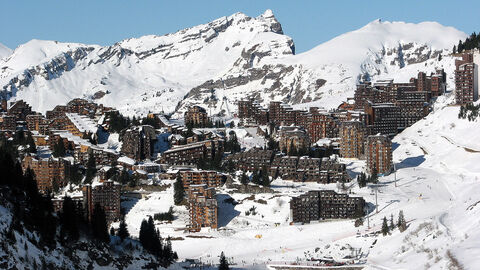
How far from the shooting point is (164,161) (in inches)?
5891

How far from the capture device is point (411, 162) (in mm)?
150250

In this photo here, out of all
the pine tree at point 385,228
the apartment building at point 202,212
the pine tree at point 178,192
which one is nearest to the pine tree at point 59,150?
the pine tree at point 178,192

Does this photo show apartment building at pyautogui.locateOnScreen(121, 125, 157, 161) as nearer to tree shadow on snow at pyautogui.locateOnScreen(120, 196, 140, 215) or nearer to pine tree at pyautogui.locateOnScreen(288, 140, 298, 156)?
tree shadow on snow at pyautogui.locateOnScreen(120, 196, 140, 215)

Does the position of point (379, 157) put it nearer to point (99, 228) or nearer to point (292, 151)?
point (292, 151)

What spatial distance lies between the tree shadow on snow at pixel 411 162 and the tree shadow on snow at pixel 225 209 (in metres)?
30.4

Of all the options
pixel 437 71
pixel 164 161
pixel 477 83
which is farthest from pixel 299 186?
pixel 437 71

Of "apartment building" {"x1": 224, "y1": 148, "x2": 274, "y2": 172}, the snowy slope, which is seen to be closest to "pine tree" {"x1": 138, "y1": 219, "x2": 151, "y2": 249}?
the snowy slope

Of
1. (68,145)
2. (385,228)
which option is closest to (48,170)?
(68,145)

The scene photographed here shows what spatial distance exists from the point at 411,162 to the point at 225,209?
119ft

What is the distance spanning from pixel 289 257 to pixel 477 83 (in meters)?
78.8

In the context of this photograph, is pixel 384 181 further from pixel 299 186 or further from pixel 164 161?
pixel 164 161

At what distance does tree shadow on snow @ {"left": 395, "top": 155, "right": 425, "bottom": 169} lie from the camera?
148 meters

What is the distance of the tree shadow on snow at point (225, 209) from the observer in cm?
12538

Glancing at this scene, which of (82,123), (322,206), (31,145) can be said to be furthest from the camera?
(82,123)
